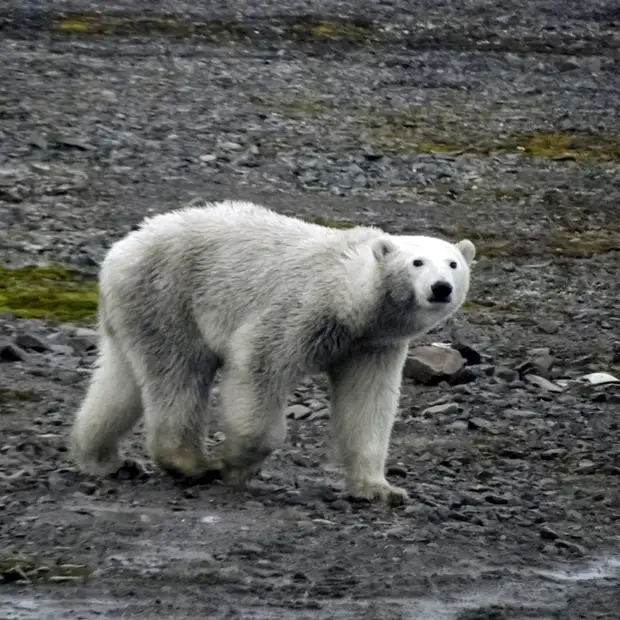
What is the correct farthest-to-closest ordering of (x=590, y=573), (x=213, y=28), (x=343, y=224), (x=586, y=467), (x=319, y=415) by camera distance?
(x=213, y=28) < (x=343, y=224) < (x=319, y=415) < (x=586, y=467) < (x=590, y=573)

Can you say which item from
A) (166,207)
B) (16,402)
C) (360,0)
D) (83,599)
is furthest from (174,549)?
(360,0)

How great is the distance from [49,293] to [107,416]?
555 centimetres

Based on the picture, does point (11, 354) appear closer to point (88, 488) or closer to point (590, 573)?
point (88, 488)

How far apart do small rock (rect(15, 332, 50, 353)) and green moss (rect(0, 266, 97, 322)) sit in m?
1.37

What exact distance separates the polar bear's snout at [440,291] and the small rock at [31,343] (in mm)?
4779

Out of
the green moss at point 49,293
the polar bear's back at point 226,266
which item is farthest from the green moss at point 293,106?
the polar bear's back at point 226,266

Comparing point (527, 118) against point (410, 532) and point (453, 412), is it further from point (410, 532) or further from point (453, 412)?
point (410, 532)

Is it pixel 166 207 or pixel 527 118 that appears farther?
pixel 527 118

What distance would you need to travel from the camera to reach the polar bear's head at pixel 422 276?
28.1ft

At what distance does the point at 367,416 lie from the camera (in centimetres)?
898

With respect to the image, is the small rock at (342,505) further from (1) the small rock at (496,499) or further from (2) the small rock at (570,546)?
(2) the small rock at (570,546)

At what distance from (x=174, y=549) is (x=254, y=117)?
15.8 metres

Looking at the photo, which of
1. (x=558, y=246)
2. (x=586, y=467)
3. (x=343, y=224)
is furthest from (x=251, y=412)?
(x=558, y=246)

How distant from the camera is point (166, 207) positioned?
1847 centimetres
